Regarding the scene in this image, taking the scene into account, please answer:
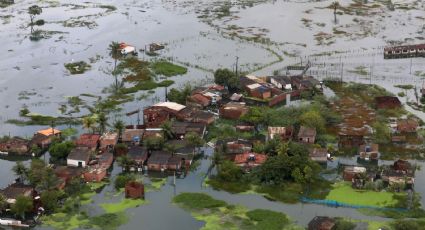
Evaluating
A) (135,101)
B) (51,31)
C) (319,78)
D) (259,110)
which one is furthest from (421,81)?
(51,31)

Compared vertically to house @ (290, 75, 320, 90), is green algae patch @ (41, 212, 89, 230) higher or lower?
lower

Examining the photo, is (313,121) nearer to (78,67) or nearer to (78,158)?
(78,158)

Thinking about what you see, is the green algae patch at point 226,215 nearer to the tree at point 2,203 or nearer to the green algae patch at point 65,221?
the green algae patch at point 65,221

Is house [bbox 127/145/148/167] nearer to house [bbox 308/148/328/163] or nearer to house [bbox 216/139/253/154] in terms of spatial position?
house [bbox 216/139/253/154]

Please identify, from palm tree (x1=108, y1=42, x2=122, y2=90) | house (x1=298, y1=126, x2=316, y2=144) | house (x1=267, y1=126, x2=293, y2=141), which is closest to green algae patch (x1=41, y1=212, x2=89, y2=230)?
house (x1=267, y1=126, x2=293, y2=141)

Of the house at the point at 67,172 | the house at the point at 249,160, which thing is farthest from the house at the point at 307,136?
the house at the point at 67,172

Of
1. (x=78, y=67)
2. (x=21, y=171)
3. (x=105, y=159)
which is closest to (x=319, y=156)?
(x=105, y=159)
